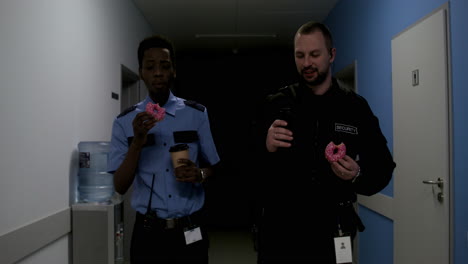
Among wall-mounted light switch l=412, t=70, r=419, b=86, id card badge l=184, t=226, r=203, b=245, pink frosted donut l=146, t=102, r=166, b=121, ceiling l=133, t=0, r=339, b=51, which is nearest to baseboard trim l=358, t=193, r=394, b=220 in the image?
wall-mounted light switch l=412, t=70, r=419, b=86

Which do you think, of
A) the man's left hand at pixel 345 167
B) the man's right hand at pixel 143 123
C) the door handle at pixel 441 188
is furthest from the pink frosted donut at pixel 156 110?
the door handle at pixel 441 188

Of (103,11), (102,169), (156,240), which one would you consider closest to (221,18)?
(103,11)

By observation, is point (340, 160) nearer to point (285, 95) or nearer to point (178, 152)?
point (285, 95)

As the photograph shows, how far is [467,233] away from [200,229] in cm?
148

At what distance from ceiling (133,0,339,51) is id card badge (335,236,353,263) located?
149 inches

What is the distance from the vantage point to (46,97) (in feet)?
8.02

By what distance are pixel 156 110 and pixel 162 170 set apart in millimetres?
269

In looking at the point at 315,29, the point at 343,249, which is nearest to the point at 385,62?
the point at 315,29

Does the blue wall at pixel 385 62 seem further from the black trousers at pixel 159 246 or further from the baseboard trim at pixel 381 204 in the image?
the black trousers at pixel 159 246

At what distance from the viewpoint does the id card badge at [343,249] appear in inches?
59.6

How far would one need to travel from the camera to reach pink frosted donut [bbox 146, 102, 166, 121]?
1722mm

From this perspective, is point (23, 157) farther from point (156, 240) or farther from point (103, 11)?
point (103, 11)

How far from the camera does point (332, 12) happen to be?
5.20m

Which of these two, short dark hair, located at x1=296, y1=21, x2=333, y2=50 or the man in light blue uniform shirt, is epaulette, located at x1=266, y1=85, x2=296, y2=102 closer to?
short dark hair, located at x1=296, y1=21, x2=333, y2=50
